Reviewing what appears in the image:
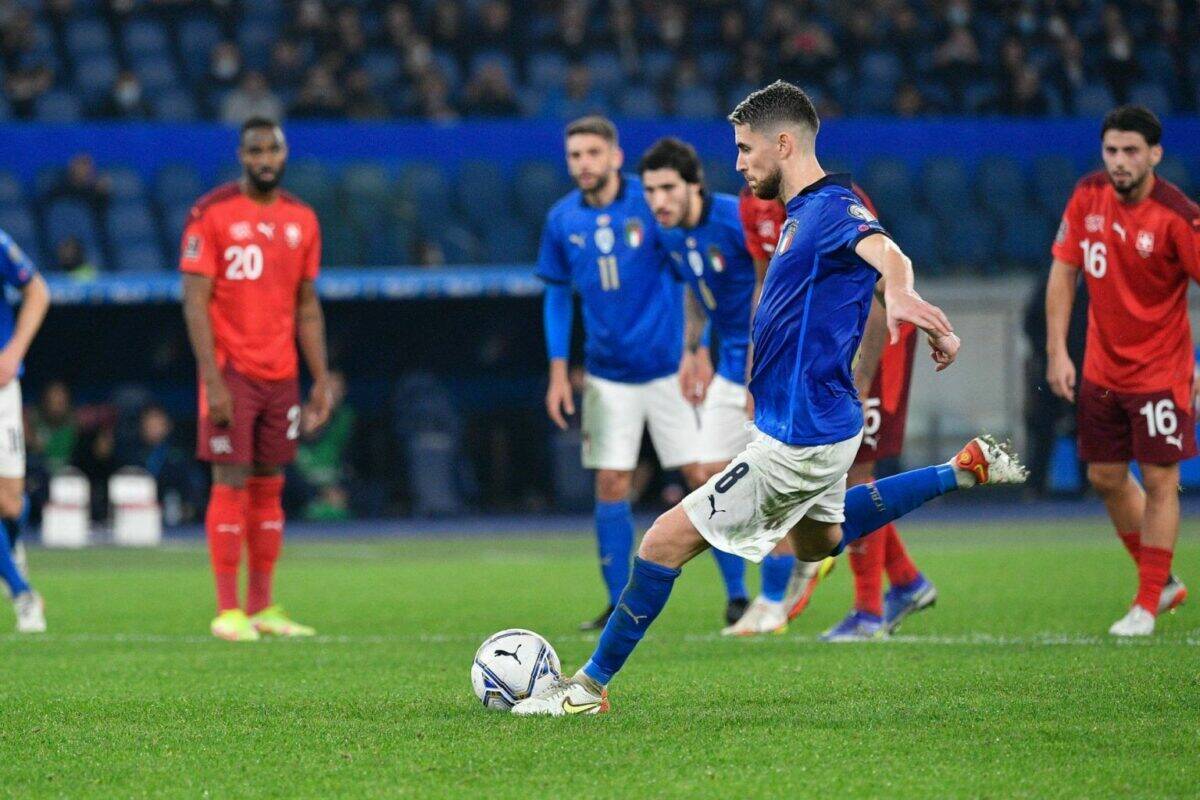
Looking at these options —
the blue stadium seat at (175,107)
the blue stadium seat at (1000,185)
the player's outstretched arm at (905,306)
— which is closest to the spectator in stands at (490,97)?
the blue stadium seat at (175,107)

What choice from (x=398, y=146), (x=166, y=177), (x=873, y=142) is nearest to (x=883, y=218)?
(x=873, y=142)

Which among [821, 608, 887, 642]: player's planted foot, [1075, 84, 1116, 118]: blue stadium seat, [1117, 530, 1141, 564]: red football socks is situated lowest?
[821, 608, 887, 642]: player's planted foot

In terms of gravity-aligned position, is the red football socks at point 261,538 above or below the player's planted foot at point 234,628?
above

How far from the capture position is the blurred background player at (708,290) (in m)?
8.27

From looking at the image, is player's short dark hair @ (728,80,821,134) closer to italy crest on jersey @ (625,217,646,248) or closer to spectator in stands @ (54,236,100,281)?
italy crest on jersey @ (625,217,646,248)

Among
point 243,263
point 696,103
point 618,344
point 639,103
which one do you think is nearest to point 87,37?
point 639,103

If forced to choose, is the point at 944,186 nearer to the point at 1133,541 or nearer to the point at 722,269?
the point at 722,269

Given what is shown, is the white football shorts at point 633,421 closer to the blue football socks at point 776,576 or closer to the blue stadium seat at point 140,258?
the blue football socks at point 776,576

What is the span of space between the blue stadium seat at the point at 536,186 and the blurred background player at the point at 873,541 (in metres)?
12.9

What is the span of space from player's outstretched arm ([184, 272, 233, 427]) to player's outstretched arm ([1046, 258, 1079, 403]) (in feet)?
12.8

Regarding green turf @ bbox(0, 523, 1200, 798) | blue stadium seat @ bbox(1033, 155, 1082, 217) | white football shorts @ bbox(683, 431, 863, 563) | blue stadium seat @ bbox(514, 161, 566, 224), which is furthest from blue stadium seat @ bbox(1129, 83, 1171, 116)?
white football shorts @ bbox(683, 431, 863, 563)

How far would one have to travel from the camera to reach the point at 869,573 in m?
7.87

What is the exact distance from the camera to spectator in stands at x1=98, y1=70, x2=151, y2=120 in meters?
20.6

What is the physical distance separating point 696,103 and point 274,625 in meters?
14.8
